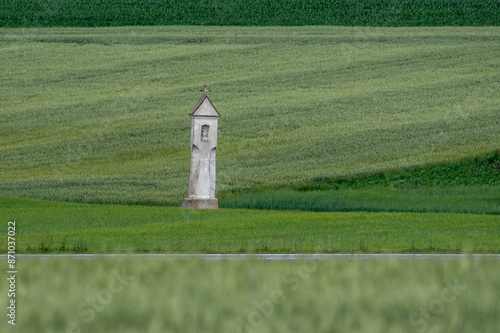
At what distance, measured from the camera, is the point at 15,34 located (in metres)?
70.1

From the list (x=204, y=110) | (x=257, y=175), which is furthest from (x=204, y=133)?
(x=257, y=175)

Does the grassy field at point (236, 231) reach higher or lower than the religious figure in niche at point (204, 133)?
lower

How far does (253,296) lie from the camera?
9719mm

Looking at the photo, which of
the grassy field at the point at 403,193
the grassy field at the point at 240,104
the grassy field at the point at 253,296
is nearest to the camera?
the grassy field at the point at 253,296

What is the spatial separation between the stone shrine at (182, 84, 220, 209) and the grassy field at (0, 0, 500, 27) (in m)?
38.4

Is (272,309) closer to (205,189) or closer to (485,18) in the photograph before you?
(205,189)

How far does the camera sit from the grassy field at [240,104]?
41.5 meters

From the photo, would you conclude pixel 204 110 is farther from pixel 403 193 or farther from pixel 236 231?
pixel 236 231

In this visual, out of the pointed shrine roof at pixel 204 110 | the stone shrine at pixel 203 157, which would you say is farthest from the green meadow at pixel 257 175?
the pointed shrine roof at pixel 204 110

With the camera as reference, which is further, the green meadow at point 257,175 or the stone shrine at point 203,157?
the stone shrine at point 203,157

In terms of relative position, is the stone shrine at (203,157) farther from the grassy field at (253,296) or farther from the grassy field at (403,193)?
the grassy field at (253,296)

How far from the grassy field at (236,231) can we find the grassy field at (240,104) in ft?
19.9

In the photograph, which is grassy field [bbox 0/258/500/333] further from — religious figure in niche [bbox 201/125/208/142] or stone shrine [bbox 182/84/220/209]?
religious figure in niche [bbox 201/125/208/142]

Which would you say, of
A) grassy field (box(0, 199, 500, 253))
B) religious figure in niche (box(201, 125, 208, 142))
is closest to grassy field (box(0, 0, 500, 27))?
religious figure in niche (box(201, 125, 208, 142))
